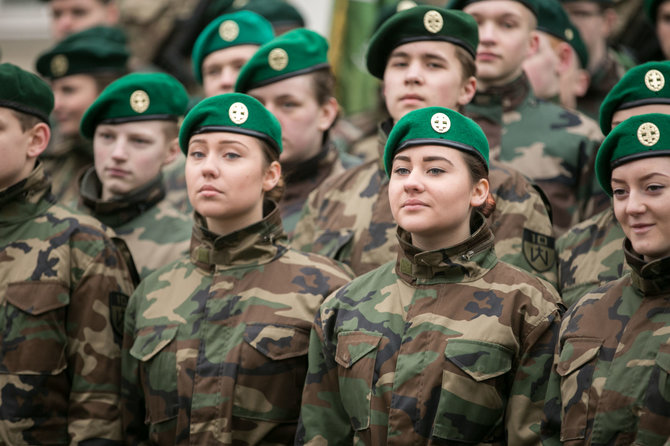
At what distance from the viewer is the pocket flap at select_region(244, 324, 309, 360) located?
4.52 metres

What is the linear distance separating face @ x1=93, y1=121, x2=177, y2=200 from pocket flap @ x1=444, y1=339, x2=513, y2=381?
2487 millimetres

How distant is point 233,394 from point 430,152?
1333 mm

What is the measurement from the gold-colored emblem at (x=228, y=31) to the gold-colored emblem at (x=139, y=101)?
891 millimetres

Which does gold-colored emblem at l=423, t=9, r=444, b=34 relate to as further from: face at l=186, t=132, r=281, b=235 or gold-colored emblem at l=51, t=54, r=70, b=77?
gold-colored emblem at l=51, t=54, r=70, b=77

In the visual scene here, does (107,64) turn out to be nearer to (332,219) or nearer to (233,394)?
(332,219)

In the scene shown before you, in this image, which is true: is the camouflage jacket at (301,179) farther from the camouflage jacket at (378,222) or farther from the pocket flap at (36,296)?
the pocket flap at (36,296)

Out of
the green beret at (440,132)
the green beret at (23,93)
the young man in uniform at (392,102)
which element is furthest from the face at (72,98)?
the green beret at (440,132)

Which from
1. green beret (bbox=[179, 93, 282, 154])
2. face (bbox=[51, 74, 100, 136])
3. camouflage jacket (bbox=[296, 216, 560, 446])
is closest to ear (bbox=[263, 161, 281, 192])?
green beret (bbox=[179, 93, 282, 154])

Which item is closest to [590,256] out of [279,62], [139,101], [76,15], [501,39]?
[501,39]

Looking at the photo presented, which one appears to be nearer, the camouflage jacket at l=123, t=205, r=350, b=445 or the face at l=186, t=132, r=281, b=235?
the camouflage jacket at l=123, t=205, r=350, b=445

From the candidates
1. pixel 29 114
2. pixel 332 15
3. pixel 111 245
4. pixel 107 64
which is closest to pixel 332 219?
pixel 111 245

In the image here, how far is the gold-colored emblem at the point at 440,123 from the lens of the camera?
4.29 meters

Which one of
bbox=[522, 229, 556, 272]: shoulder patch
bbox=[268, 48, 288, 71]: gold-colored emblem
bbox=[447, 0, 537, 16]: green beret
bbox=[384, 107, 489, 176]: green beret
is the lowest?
bbox=[522, 229, 556, 272]: shoulder patch

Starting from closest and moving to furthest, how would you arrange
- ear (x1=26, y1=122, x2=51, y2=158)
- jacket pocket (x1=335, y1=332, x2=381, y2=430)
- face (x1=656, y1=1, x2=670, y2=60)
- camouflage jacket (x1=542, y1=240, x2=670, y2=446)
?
camouflage jacket (x1=542, y1=240, x2=670, y2=446)
jacket pocket (x1=335, y1=332, x2=381, y2=430)
ear (x1=26, y1=122, x2=51, y2=158)
face (x1=656, y1=1, x2=670, y2=60)
